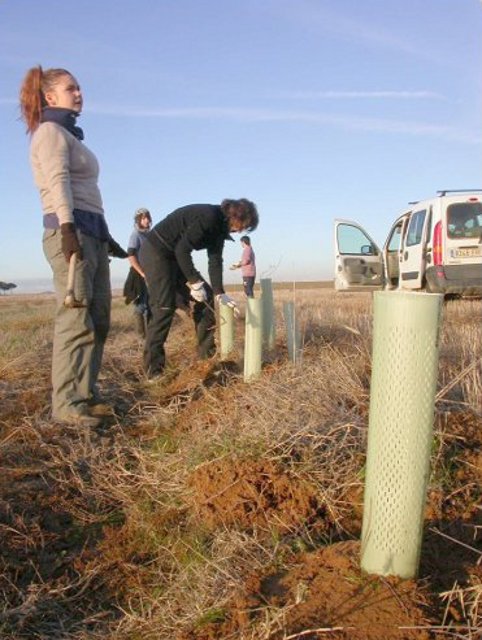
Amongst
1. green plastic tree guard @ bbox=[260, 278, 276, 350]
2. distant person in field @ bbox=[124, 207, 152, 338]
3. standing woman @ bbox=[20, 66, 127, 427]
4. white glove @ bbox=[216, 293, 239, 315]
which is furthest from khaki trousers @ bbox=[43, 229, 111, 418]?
distant person in field @ bbox=[124, 207, 152, 338]

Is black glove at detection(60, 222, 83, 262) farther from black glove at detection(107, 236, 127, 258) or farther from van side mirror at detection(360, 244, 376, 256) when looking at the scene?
van side mirror at detection(360, 244, 376, 256)

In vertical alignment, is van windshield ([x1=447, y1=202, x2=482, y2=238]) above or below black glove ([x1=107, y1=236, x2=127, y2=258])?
above

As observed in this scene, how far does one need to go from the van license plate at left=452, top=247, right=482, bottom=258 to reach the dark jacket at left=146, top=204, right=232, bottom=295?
17.3 feet

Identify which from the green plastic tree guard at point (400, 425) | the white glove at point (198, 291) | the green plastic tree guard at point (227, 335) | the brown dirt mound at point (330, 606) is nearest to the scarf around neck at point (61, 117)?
the white glove at point (198, 291)

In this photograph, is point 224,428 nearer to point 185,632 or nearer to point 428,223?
point 185,632

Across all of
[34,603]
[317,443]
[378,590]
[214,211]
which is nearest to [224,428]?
[317,443]

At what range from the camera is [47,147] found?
363 cm

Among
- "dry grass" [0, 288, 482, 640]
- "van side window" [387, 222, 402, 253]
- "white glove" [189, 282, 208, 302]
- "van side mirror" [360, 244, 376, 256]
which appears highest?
"van side window" [387, 222, 402, 253]

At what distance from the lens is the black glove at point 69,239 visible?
3.60 metres

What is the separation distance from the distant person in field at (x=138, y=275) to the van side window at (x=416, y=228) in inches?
185

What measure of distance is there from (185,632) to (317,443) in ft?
3.46

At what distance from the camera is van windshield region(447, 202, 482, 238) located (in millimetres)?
9562

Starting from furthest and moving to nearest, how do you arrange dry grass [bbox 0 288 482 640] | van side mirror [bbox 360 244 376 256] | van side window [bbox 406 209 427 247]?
van side mirror [bbox 360 244 376 256] → van side window [bbox 406 209 427 247] → dry grass [bbox 0 288 482 640]

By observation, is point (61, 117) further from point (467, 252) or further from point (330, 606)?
point (467, 252)
